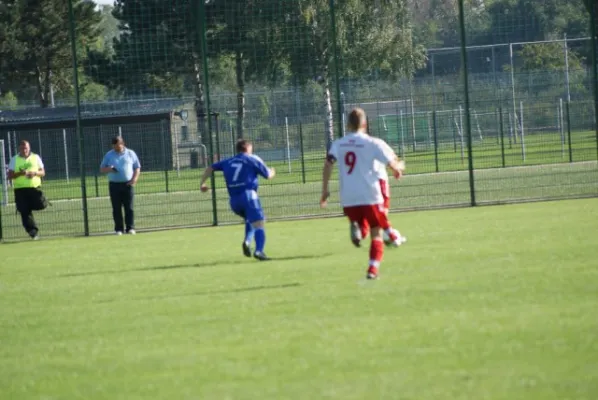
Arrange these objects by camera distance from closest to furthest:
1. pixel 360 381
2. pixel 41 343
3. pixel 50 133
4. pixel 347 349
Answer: pixel 360 381 < pixel 347 349 < pixel 41 343 < pixel 50 133

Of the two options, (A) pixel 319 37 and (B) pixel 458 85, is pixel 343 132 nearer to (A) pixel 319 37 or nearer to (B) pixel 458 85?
(A) pixel 319 37

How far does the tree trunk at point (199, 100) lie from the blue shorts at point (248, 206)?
29.0ft

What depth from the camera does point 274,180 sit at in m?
30.3

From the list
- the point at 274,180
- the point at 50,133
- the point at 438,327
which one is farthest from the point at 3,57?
the point at 438,327

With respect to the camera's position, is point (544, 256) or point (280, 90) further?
point (280, 90)

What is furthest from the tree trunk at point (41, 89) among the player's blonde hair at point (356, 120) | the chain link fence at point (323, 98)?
the player's blonde hair at point (356, 120)

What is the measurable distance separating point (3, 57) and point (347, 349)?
5213 centimetres

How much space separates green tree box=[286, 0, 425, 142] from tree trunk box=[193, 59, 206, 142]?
1.96 m

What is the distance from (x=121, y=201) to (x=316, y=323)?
46.5 feet

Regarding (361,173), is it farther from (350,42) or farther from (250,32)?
(350,42)

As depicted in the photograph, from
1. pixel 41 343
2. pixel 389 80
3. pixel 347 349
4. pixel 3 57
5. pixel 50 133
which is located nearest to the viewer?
pixel 347 349

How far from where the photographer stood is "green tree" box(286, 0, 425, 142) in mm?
24969

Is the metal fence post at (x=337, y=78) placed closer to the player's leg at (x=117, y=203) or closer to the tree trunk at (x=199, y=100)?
the tree trunk at (x=199, y=100)

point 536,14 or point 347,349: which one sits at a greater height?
point 536,14
